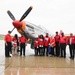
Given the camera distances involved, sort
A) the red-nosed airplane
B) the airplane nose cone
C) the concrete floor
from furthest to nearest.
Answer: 1. the red-nosed airplane
2. the airplane nose cone
3. the concrete floor

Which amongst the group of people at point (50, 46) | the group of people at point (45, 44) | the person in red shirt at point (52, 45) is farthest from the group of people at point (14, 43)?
the person in red shirt at point (52, 45)

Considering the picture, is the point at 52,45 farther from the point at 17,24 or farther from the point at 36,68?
the point at 36,68

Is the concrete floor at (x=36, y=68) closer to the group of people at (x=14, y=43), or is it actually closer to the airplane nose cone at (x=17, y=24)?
the group of people at (x=14, y=43)

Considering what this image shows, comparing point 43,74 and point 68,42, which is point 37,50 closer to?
point 68,42

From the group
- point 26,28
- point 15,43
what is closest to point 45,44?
point 15,43

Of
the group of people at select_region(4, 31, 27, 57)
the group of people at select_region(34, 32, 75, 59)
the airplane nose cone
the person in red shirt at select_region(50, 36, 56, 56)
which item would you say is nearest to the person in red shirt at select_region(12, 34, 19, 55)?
the group of people at select_region(4, 31, 27, 57)

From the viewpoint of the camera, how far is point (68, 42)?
2020 cm

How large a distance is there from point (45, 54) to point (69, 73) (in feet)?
39.3

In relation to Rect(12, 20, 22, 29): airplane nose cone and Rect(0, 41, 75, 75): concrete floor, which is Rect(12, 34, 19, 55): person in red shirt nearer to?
Rect(12, 20, 22, 29): airplane nose cone

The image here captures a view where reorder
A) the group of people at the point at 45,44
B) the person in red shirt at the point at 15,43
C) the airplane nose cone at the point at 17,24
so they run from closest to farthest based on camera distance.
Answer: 1. the group of people at the point at 45,44
2. the person in red shirt at the point at 15,43
3. the airplane nose cone at the point at 17,24

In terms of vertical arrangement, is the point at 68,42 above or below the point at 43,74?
above

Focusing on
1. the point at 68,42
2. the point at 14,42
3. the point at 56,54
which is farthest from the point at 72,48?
the point at 14,42

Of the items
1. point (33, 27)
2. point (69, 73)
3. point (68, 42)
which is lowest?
point (69, 73)

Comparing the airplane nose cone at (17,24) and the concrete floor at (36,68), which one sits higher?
the airplane nose cone at (17,24)
